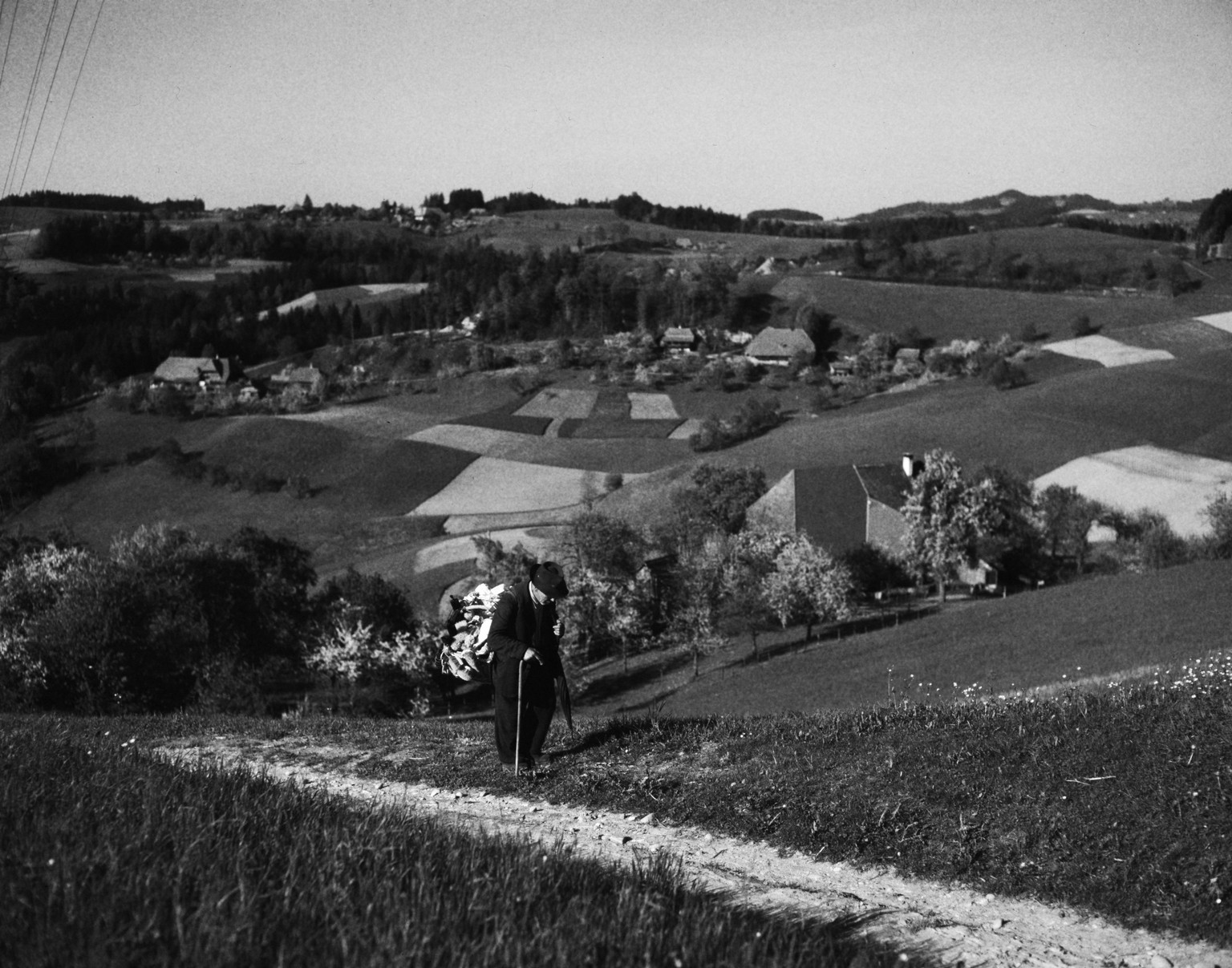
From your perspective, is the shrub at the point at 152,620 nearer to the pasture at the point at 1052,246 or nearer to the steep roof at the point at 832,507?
the steep roof at the point at 832,507

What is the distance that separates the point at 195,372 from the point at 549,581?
134 m

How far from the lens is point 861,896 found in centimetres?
848

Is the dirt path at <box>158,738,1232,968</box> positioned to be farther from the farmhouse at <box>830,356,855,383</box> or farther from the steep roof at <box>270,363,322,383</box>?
the steep roof at <box>270,363,322,383</box>

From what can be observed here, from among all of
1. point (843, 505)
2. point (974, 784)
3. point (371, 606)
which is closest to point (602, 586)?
point (371, 606)

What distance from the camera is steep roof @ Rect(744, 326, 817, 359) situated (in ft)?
437

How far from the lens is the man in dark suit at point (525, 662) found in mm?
12445

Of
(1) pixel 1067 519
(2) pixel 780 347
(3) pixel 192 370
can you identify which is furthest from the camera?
(3) pixel 192 370

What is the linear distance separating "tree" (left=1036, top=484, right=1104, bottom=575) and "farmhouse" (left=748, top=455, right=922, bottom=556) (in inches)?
370

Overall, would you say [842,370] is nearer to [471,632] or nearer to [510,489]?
[510,489]

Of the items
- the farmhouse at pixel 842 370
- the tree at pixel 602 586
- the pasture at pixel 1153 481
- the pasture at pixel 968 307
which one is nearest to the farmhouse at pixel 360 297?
the pasture at pixel 968 307

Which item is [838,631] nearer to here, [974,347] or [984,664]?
[984,664]

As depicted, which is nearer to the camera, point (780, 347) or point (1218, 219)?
point (780, 347)

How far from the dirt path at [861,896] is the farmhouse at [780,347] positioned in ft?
397

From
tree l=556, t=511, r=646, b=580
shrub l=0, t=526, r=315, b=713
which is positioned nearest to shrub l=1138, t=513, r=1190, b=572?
tree l=556, t=511, r=646, b=580
